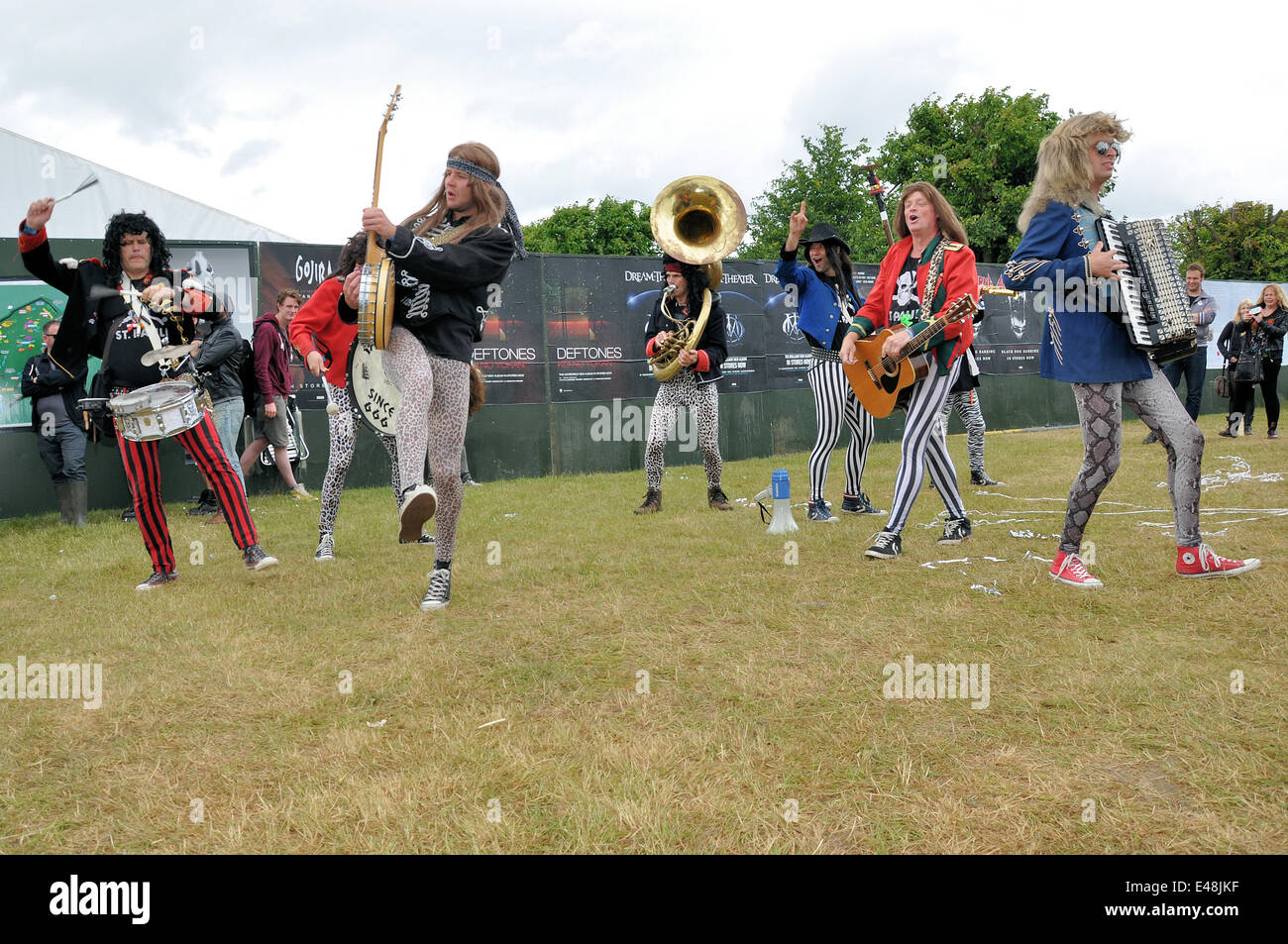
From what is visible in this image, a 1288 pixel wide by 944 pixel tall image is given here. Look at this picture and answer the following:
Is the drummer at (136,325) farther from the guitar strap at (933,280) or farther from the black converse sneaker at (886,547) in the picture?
the guitar strap at (933,280)

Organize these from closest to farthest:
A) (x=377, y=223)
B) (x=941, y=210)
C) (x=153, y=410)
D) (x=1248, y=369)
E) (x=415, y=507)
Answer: (x=377, y=223) < (x=415, y=507) < (x=153, y=410) < (x=941, y=210) < (x=1248, y=369)

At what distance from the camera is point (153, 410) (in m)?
5.14

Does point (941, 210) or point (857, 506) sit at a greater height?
point (941, 210)

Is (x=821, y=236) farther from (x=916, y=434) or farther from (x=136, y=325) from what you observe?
(x=136, y=325)

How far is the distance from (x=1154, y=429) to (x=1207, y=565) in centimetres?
73

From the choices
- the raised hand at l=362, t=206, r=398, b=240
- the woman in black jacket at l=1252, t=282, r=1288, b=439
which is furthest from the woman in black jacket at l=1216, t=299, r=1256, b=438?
the raised hand at l=362, t=206, r=398, b=240

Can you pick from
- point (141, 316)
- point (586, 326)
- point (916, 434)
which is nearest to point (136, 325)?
point (141, 316)

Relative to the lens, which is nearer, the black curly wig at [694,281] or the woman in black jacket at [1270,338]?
the black curly wig at [694,281]

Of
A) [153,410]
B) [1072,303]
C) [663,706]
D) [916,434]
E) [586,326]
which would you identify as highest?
[586,326]

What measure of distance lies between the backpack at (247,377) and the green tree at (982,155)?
3402cm

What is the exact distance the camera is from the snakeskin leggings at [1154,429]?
4551 mm

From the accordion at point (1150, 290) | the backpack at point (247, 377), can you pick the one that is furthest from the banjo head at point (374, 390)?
the backpack at point (247, 377)

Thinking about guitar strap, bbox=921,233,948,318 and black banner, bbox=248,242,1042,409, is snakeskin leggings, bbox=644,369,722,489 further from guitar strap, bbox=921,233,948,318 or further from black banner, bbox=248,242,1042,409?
black banner, bbox=248,242,1042,409

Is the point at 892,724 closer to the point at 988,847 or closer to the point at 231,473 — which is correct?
the point at 988,847
